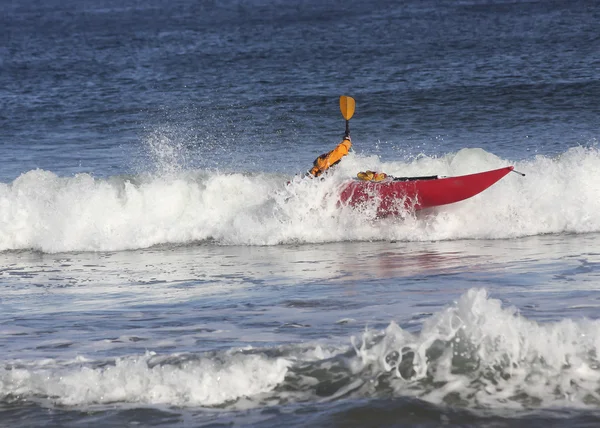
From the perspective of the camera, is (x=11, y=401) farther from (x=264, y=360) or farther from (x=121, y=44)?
(x=121, y=44)

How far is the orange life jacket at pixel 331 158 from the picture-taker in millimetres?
11758

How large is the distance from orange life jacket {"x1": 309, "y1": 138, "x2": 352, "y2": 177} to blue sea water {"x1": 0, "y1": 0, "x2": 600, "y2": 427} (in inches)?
11.6

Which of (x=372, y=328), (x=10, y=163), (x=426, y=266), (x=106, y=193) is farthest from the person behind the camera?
(x=10, y=163)

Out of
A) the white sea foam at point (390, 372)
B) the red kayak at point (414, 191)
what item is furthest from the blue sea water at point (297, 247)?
the red kayak at point (414, 191)

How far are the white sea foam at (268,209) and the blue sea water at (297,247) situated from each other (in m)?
0.04

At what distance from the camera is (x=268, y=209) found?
13.5 meters

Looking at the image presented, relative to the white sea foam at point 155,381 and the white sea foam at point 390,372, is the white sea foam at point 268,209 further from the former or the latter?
the white sea foam at point 155,381

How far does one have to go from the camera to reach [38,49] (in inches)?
1693

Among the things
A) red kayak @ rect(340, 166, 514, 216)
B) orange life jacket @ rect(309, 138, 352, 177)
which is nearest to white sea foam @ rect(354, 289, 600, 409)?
orange life jacket @ rect(309, 138, 352, 177)

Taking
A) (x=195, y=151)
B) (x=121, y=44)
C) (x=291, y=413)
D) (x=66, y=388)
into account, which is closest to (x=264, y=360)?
(x=291, y=413)

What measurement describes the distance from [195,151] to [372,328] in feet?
40.6

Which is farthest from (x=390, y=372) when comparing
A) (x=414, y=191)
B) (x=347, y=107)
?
A: (x=347, y=107)

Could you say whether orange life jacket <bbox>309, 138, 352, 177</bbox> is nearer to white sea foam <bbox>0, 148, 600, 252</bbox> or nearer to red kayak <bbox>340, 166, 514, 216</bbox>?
white sea foam <bbox>0, 148, 600, 252</bbox>

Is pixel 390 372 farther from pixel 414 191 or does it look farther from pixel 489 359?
pixel 414 191
